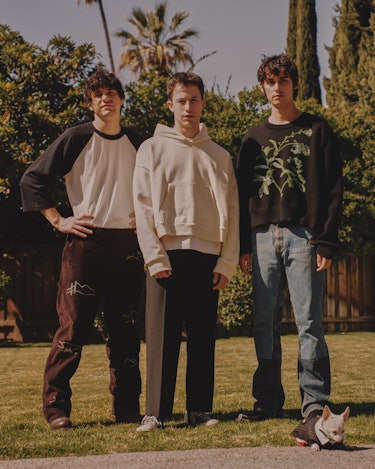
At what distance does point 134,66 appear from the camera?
27.5 metres

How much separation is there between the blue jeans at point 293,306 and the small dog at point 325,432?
1.77 ft

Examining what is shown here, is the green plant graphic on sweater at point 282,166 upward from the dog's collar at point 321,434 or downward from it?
upward

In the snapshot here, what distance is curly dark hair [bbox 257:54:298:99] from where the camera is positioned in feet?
14.6

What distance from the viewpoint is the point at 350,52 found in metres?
22.8

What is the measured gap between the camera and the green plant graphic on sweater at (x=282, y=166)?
4379 millimetres

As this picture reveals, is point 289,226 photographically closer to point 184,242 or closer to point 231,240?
point 231,240

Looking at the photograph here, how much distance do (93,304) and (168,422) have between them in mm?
829

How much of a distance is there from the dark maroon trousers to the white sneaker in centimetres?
32

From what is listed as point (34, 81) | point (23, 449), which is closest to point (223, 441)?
point (23, 449)

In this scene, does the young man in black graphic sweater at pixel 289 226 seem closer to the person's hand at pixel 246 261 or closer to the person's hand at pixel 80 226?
the person's hand at pixel 246 261

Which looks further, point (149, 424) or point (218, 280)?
point (218, 280)

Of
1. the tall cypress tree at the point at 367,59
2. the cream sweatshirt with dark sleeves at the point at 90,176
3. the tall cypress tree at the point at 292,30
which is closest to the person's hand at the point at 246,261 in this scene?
the cream sweatshirt with dark sleeves at the point at 90,176

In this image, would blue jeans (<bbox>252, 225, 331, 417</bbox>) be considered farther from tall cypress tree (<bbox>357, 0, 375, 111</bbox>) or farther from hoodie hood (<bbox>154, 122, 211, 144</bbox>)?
tall cypress tree (<bbox>357, 0, 375, 111</bbox>)

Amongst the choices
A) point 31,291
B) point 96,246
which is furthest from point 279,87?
point 31,291
